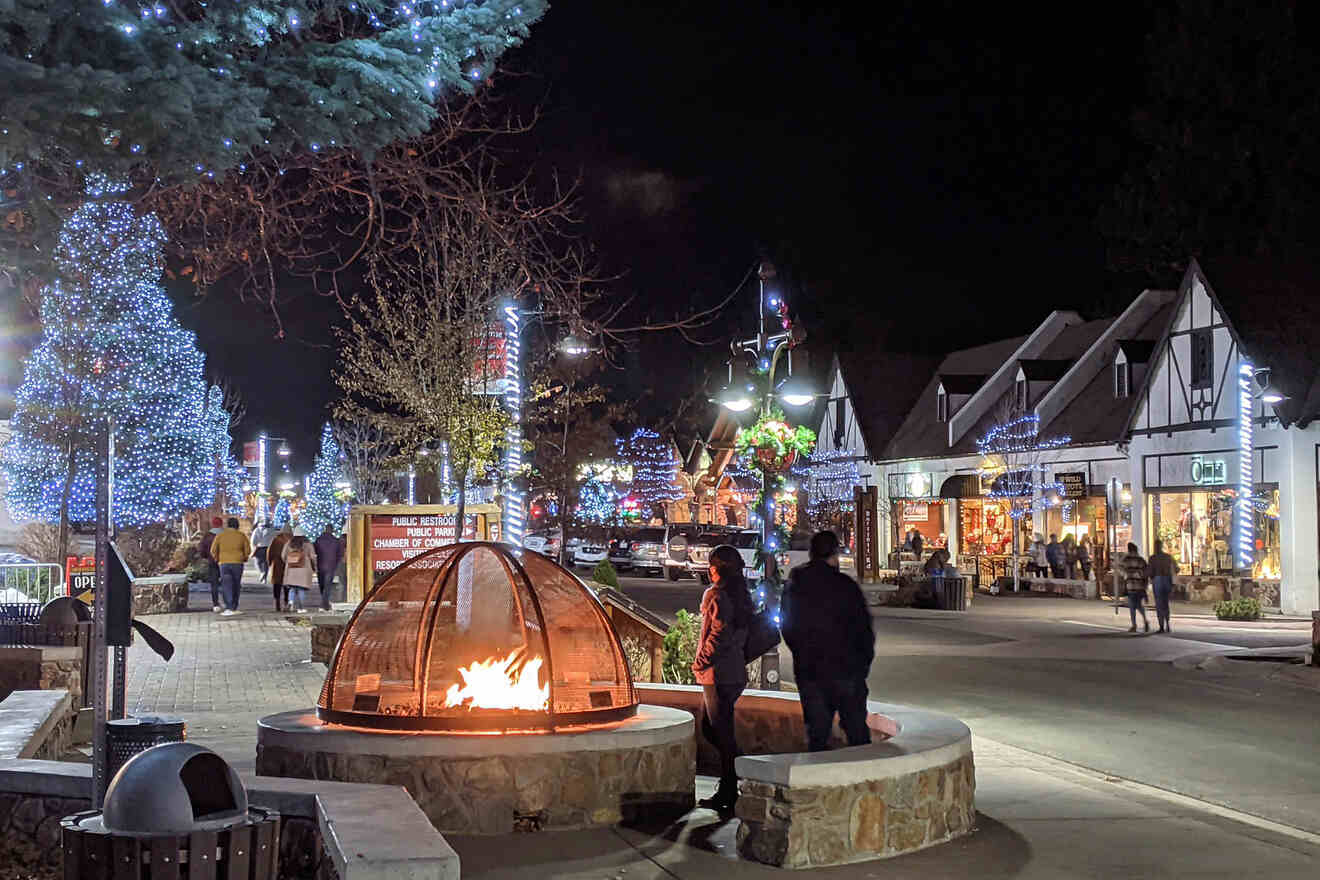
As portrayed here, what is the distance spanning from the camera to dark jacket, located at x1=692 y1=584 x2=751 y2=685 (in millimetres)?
10023

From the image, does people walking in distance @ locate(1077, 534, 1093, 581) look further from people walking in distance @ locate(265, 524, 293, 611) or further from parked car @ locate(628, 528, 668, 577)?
people walking in distance @ locate(265, 524, 293, 611)

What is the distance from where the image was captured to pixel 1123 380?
42.7m

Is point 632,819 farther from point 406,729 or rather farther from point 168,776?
point 168,776

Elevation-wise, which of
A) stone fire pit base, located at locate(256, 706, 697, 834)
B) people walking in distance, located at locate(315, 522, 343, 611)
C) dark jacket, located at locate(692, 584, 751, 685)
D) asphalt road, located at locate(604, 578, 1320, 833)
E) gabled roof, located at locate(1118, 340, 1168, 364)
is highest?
gabled roof, located at locate(1118, 340, 1168, 364)

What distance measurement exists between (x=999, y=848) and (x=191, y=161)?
6078 millimetres

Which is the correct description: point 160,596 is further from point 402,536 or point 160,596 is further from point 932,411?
point 932,411

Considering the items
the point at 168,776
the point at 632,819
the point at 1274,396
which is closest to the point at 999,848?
the point at 632,819

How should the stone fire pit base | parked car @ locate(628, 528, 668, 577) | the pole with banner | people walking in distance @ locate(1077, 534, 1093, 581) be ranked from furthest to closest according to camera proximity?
1. parked car @ locate(628, 528, 668, 577)
2. people walking in distance @ locate(1077, 534, 1093, 581)
3. the stone fire pit base
4. the pole with banner

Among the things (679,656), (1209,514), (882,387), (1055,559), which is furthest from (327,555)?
(882,387)

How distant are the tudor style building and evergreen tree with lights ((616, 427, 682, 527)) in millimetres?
19100

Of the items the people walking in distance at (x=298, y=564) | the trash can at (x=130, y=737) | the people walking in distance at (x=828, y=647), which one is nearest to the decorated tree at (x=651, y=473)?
the people walking in distance at (x=298, y=564)

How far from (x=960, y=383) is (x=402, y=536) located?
112 feet

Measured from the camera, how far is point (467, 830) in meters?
8.79

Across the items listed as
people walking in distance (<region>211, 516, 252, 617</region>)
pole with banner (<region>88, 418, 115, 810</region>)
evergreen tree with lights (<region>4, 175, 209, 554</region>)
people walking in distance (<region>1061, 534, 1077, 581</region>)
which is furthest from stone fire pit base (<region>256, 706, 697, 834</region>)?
people walking in distance (<region>1061, 534, 1077, 581</region>)
